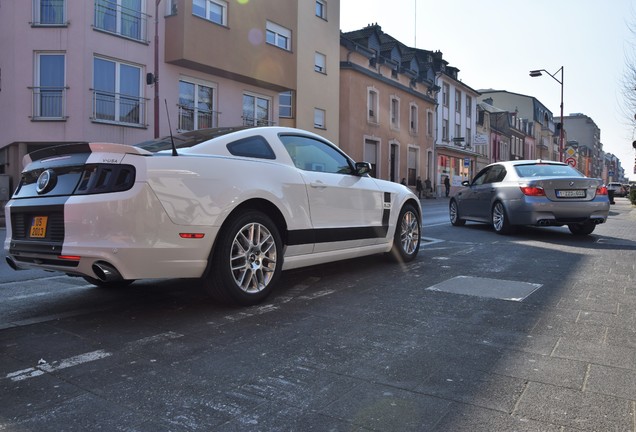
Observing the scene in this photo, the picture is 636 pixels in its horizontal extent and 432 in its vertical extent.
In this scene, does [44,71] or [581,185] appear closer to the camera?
[581,185]

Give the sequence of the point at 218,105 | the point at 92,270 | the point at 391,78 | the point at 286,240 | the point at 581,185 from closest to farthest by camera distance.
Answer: the point at 92,270 < the point at 286,240 < the point at 581,185 < the point at 218,105 < the point at 391,78

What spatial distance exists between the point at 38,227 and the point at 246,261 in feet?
5.40

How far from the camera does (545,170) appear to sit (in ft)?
32.3

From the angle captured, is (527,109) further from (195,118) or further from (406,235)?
(406,235)

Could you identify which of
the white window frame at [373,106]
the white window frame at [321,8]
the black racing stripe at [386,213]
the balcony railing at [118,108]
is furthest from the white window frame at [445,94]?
the black racing stripe at [386,213]

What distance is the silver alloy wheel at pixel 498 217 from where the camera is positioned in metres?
10.0

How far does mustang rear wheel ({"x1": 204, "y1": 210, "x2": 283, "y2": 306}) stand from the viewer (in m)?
4.05

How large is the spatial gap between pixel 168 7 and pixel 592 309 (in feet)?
61.4

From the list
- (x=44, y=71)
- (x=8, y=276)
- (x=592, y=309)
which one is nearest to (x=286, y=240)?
(x=592, y=309)

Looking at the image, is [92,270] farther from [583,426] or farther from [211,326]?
[583,426]

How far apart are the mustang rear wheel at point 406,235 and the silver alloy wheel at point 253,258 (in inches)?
95.1

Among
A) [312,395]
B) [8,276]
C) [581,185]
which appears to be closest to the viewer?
[312,395]

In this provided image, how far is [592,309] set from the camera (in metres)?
4.28

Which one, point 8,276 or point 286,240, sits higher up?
point 286,240
